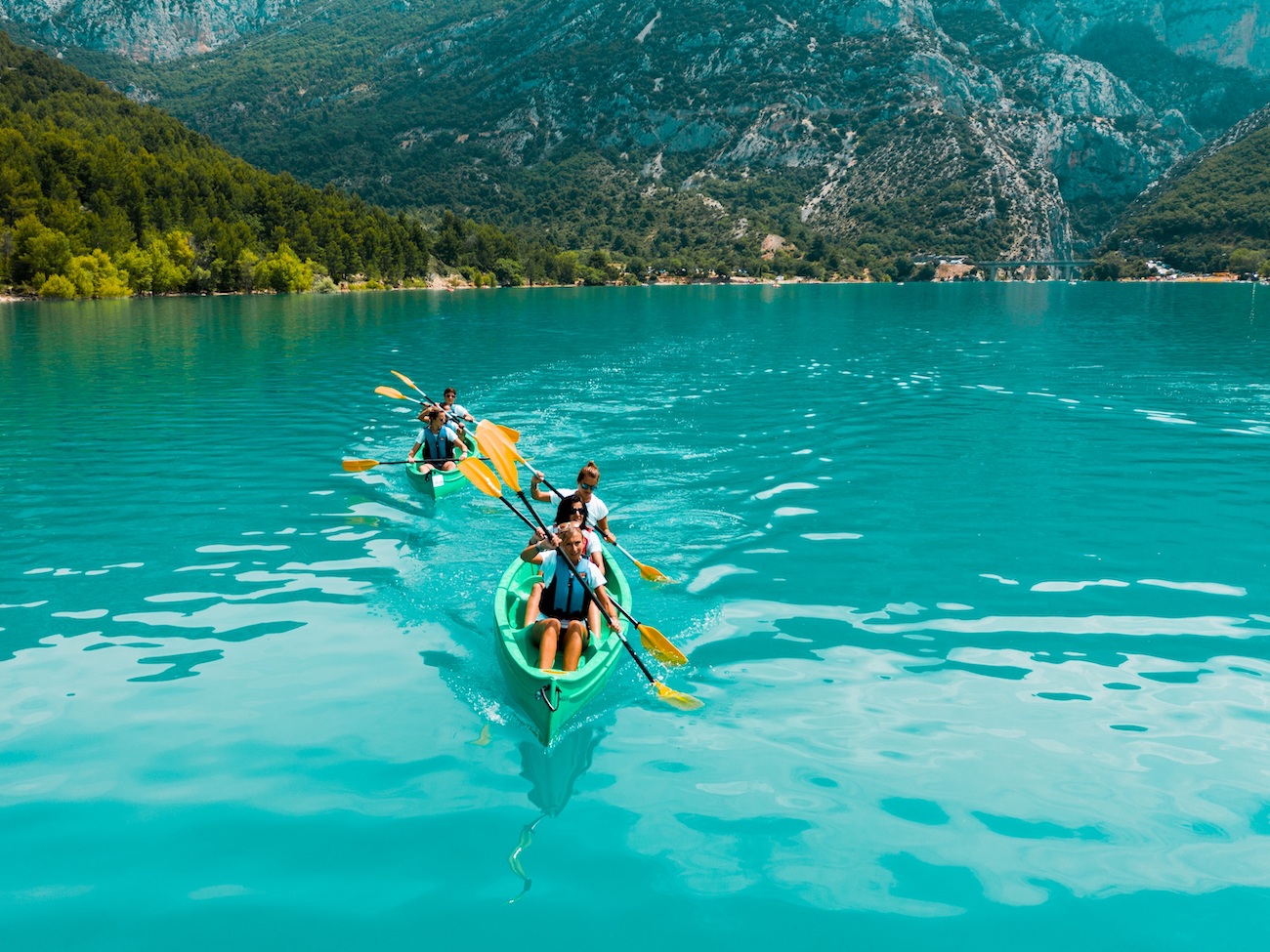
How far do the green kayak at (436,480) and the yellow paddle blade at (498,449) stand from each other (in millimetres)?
2938

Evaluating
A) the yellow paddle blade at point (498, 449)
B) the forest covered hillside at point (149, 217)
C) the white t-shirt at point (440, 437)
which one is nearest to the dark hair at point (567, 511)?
the yellow paddle blade at point (498, 449)

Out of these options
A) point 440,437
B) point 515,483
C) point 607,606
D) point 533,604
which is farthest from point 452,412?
point 607,606

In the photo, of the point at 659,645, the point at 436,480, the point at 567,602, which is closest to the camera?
the point at 567,602

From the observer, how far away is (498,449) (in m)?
13.1

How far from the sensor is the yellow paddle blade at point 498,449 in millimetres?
12500

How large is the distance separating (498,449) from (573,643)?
5.14m

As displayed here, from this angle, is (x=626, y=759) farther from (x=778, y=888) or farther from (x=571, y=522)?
(x=571, y=522)

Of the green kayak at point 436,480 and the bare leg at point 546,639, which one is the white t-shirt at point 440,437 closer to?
the green kayak at point 436,480

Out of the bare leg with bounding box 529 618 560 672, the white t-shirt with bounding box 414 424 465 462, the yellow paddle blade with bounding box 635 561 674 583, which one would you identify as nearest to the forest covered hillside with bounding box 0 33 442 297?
the white t-shirt with bounding box 414 424 465 462

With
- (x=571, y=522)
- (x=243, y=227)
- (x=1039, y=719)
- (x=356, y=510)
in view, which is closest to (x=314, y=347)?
(x=356, y=510)

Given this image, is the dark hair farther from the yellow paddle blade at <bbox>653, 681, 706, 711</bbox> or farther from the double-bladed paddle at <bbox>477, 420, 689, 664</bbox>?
the yellow paddle blade at <bbox>653, 681, 706, 711</bbox>

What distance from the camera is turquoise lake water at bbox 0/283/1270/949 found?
5996mm

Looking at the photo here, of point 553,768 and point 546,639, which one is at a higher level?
point 546,639

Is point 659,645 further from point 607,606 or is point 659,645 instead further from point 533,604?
point 533,604
